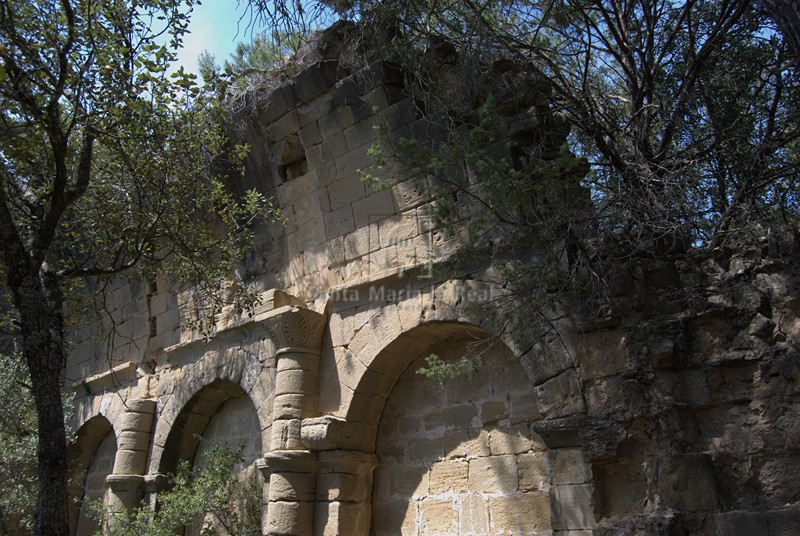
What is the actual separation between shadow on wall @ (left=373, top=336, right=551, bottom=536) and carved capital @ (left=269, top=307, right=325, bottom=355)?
91cm

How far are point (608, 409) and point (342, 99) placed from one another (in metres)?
4.05

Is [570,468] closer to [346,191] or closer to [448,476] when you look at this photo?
[448,476]

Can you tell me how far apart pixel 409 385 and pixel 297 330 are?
1152 millimetres

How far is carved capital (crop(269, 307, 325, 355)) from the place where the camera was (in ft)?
22.1

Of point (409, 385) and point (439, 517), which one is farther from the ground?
point (409, 385)

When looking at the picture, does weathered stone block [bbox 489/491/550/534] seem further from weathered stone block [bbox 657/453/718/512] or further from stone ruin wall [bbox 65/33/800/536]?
weathered stone block [bbox 657/453/718/512]

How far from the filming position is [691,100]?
7.03 metres

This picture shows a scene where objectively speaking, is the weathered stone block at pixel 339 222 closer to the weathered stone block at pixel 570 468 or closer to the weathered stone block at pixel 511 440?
the weathered stone block at pixel 511 440

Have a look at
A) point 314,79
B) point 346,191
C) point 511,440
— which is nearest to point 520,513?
point 511,440

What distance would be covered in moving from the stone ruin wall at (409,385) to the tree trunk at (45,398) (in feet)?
6.09

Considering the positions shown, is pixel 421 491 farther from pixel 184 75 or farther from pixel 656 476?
pixel 184 75

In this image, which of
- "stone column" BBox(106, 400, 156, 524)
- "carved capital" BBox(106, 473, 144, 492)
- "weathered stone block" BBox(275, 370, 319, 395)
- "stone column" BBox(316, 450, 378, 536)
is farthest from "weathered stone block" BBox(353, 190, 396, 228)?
"carved capital" BBox(106, 473, 144, 492)

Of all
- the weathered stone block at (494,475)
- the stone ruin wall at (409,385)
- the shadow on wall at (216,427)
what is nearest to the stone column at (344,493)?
the stone ruin wall at (409,385)

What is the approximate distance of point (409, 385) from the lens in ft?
21.7
